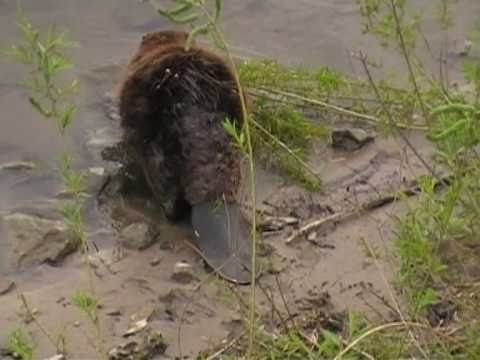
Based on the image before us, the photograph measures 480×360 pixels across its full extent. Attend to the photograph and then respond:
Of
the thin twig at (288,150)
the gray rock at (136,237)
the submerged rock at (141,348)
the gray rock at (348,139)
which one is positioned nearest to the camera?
the submerged rock at (141,348)

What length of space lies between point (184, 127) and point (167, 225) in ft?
1.45

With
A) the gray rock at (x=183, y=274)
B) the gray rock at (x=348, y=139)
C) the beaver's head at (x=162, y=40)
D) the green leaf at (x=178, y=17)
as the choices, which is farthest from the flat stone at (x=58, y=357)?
the gray rock at (x=348, y=139)

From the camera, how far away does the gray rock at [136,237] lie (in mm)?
4890

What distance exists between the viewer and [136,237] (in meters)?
4.93

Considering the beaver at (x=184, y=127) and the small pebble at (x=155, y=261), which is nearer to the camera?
the small pebble at (x=155, y=261)

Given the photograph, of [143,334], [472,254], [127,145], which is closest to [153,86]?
[127,145]

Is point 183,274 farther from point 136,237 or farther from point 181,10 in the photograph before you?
point 181,10

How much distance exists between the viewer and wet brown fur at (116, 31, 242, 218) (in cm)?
498

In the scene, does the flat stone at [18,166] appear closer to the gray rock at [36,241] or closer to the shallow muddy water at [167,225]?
the shallow muddy water at [167,225]

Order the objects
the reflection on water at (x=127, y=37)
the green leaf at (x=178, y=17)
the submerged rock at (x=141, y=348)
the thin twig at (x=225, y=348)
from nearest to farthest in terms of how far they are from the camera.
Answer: the green leaf at (x=178, y=17) < the thin twig at (x=225, y=348) < the submerged rock at (x=141, y=348) < the reflection on water at (x=127, y=37)

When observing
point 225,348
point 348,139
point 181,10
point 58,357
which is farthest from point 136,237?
point 181,10

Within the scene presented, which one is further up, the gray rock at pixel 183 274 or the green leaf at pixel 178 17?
the green leaf at pixel 178 17

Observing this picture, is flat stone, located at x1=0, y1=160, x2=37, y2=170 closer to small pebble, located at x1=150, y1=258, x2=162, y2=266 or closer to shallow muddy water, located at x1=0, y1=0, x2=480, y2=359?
shallow muddy water, located at x1=0, y1=0, x2=480, y2=359

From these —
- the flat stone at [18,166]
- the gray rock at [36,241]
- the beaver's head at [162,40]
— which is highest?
the beaver's head at [162,40]
